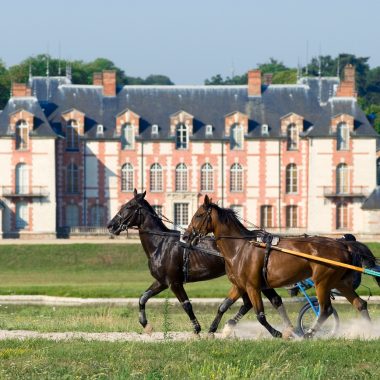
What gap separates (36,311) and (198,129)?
33.6 m

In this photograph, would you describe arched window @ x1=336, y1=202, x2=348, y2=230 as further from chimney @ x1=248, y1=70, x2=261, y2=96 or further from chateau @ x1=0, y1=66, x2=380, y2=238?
chimney @ x1=248, y1=70, x2=261, y2=96

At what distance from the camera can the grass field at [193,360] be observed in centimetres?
1641

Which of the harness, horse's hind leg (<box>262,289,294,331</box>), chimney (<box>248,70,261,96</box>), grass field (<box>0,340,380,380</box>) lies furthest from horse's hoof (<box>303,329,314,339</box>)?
chimney (<box>248,70,261,96</box>)

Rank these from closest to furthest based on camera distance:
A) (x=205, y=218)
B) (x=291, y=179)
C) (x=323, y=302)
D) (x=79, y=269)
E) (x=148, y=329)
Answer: (x=323, y=302), (x=205, y=218), (x=148, y=329), (x=79, y=269), (x=291, y=179)

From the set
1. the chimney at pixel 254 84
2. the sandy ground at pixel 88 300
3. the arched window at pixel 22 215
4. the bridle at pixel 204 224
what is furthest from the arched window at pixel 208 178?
the bridle at pixel 204 224

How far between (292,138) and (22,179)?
12155 millimetres

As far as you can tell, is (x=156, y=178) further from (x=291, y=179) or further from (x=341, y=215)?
(x=341, y=215)

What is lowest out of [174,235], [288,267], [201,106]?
[288,267]

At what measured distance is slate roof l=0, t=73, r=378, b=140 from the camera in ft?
203

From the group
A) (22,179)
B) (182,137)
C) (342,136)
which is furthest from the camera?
(182,137)

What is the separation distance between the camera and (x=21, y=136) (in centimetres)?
6128

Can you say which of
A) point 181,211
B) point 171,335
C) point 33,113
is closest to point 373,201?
point 181,211

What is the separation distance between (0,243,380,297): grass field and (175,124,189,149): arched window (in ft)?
35.2

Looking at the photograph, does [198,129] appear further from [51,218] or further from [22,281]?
[22,281]
